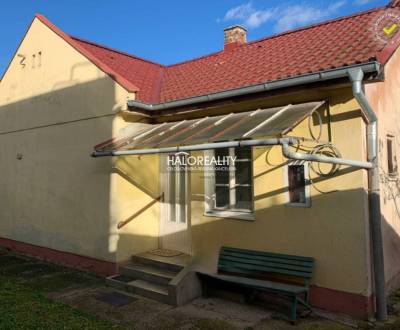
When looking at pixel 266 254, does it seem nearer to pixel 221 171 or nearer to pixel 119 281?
pixel 221 171

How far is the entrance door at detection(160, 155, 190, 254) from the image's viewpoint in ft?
29.9

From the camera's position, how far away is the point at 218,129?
690 centimetres

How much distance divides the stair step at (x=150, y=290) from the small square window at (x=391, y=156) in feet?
19.2

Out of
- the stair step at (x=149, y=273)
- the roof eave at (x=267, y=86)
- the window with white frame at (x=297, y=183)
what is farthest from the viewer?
the stair step at (x=149, y=273)

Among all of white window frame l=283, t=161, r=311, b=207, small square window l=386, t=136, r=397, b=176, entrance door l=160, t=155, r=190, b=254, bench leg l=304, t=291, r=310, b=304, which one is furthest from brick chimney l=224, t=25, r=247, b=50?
bench leg l=304, t=291, r=310, b=304

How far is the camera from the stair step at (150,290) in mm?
7235

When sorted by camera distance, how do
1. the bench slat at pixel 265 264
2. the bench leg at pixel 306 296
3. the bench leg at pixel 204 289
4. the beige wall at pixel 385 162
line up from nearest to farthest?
1. the bench leg at pixel 306 296
2. the bench slat at pixel 265 264
3. the beige wall at pixel 385 162
4. the bench leg at pixel 204 289

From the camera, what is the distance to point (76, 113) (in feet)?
33.0

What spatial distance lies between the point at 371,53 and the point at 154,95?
6043mm

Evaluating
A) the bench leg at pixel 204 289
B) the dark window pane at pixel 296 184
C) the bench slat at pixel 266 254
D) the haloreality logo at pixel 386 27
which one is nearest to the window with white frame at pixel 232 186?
the bench slat at pixel 266 254

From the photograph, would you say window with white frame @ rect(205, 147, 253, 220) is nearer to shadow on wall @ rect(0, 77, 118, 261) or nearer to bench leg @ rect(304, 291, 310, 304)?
bench leg @ rect(304, 291, 310, 304)

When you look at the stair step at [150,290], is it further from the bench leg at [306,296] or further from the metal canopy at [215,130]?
the metal canopy at [215,130]

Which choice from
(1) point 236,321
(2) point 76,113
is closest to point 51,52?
(2) point 76,113

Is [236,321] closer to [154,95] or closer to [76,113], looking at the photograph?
[154,95]
